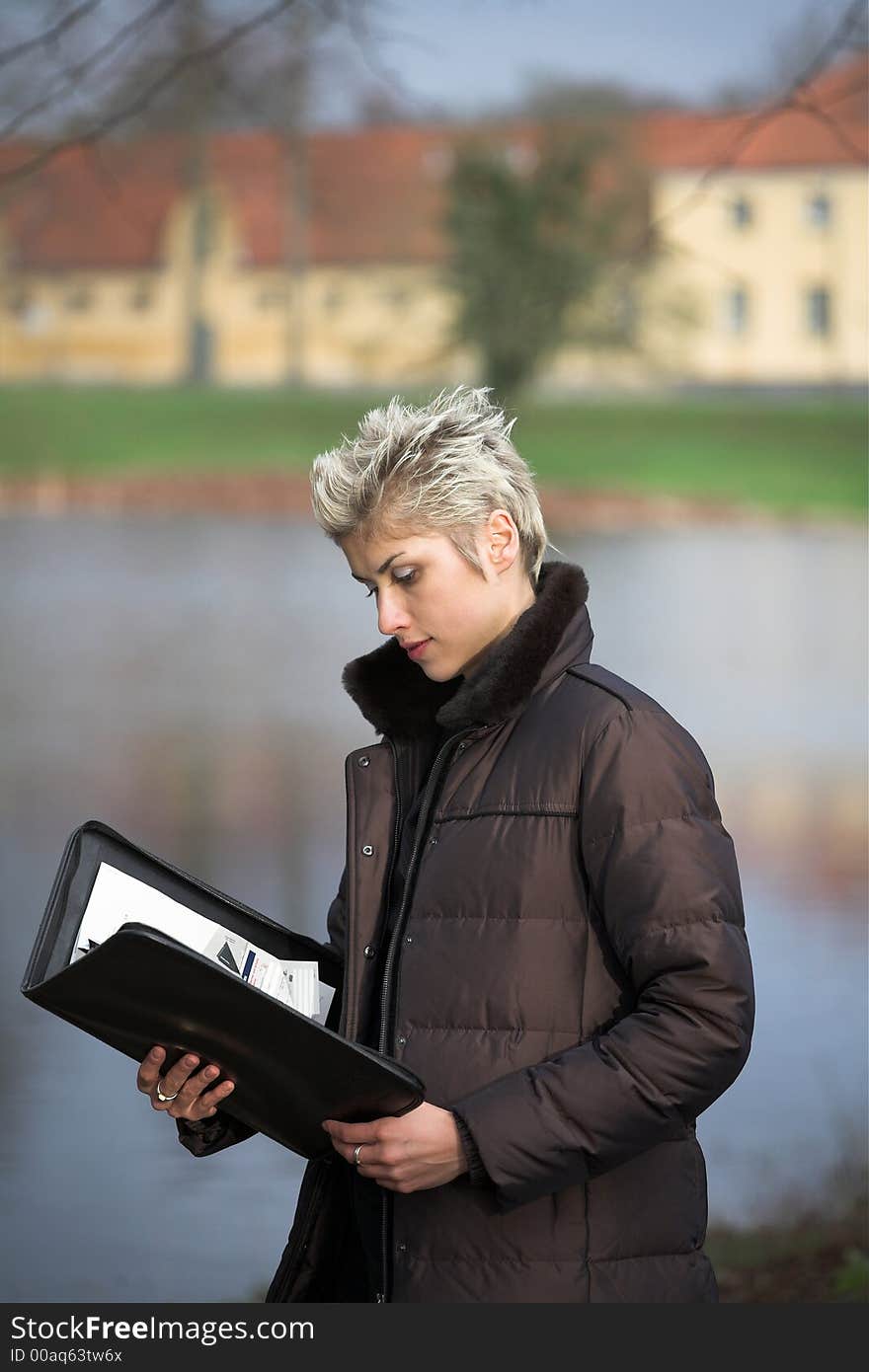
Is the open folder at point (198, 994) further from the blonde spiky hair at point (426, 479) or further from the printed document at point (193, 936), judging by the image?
the blonde spiky hair at point (426, 479)

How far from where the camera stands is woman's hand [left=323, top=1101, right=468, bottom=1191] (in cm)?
182

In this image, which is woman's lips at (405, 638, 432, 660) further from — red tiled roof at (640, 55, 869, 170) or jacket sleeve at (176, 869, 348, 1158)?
red tiled roof at (640, 55, 869, 170)

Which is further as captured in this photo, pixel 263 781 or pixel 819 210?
pixel 819 210

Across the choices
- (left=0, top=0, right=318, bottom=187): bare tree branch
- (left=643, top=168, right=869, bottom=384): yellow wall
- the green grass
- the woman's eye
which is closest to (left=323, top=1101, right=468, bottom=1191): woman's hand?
the woman's eye

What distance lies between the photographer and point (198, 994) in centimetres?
175

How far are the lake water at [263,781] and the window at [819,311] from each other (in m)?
1.91

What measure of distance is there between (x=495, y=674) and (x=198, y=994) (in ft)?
1.44

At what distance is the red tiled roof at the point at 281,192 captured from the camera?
58.5ft

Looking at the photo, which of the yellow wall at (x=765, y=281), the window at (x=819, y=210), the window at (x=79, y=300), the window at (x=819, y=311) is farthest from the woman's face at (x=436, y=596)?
the window at (x=79, y=300)

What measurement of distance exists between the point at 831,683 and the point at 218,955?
951cm

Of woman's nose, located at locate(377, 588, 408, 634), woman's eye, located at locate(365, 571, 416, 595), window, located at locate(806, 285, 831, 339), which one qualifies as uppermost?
window, located at locate(806, 285, 831, 339)

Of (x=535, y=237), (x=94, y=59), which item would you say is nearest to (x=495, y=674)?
(x=94, y=59)

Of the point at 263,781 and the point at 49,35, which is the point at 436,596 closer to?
the point at 49,35

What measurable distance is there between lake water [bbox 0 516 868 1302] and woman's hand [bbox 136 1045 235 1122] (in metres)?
1.87
